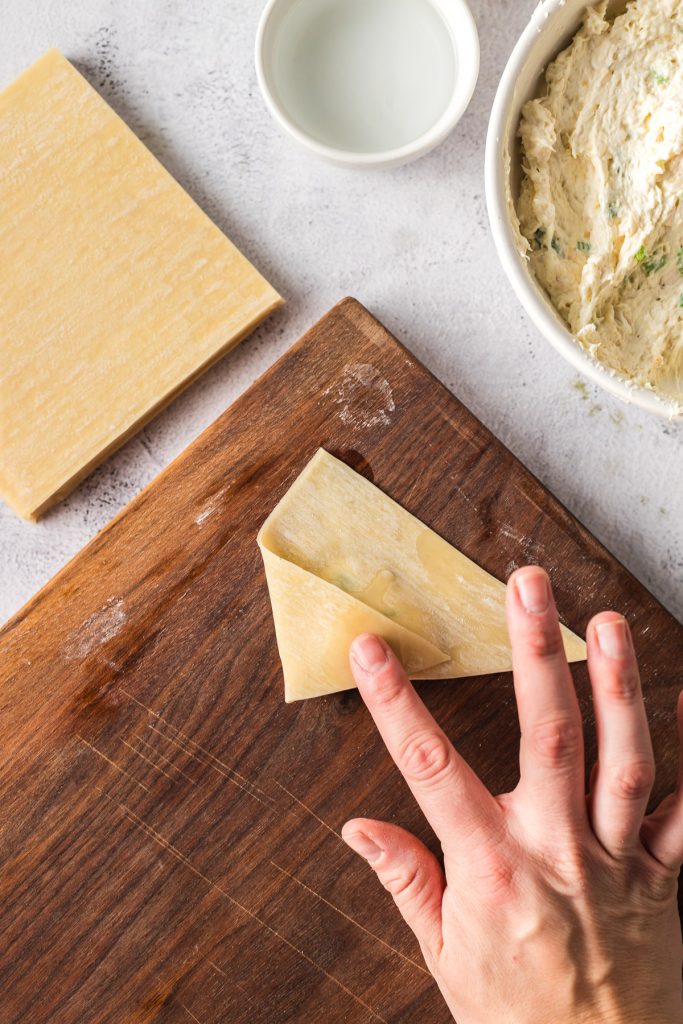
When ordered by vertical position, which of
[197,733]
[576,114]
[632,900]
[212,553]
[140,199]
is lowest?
[632,900]

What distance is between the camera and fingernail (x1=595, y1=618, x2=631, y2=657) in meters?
0.78

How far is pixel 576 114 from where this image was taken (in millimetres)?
871

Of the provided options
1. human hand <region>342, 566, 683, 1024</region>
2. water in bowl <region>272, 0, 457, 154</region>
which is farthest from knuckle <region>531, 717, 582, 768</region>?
water in bowl <region>272, 0, 457, 154</region>

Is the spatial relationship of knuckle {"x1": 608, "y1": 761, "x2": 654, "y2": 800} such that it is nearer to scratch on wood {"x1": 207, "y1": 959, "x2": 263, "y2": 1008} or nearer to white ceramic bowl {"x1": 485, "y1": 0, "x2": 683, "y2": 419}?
white ceramic bowl {"x1": 485, "y1": 0, "x2": 683, "y2": 419}

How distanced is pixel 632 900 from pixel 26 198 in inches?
39.6

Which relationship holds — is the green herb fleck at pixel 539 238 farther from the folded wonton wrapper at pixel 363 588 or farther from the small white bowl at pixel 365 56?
the folded wonton wrapper at pixel 363 588

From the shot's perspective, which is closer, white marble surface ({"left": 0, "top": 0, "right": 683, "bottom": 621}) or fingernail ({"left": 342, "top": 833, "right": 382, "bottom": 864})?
fingernail ({"left": 342, "top": 833, "right": 382, "bottom": 864})

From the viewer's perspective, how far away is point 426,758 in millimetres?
845

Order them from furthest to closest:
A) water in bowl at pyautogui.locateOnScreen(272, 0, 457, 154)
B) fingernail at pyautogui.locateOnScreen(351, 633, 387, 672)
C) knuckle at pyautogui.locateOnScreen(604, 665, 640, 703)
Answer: water in bowl at pyautogui.locateOnScreen(272, 0, 457, 154), fingernail at pyautogui.locateOnScreen(351, 633, 387, 672), knuckle at pyautogui.locateOnScreen(604, 665, 640, 703)

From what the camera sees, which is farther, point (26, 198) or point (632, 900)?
point (26, 198)

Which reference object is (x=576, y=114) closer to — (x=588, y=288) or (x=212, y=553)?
(x=588, y=288)

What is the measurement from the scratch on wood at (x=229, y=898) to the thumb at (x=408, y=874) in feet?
0.37

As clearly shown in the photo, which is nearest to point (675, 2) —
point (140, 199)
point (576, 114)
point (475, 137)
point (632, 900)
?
point (576, 114)

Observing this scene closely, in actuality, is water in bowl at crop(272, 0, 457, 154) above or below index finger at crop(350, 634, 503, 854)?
above
